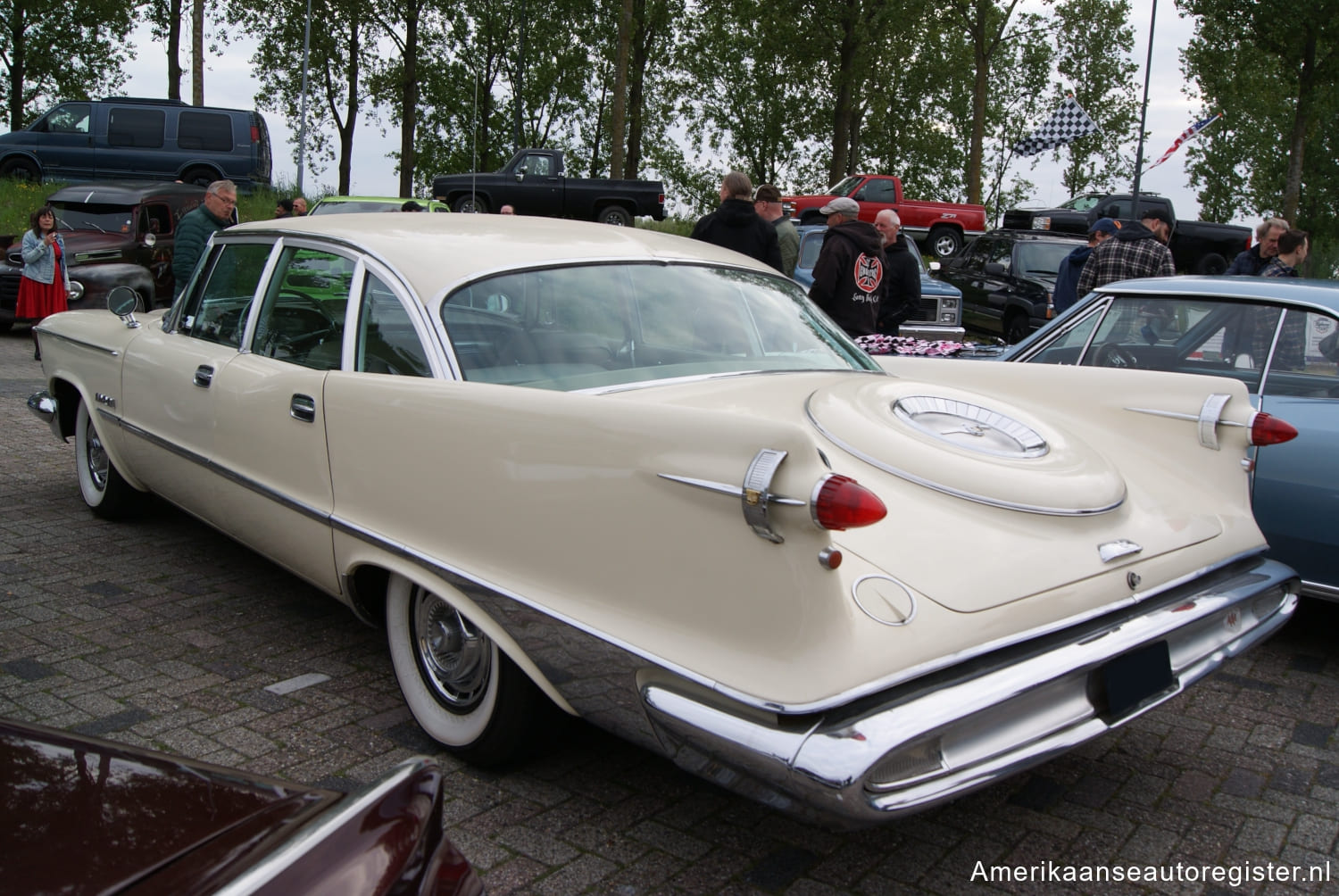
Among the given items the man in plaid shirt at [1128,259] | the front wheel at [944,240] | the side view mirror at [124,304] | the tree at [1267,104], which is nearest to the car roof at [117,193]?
the side view mirror at [124,304]

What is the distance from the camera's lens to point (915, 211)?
26438 mm

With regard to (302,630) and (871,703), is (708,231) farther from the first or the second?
(871,703)

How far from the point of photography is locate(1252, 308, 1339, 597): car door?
3826mm

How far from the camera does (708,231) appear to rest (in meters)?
7.46

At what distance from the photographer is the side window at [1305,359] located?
4.18 metres

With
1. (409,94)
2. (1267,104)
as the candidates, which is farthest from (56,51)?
(1267,104)

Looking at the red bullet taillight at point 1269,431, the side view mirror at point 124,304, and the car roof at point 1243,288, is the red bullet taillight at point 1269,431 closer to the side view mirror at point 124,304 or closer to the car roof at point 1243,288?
the car roof at point 1243,288

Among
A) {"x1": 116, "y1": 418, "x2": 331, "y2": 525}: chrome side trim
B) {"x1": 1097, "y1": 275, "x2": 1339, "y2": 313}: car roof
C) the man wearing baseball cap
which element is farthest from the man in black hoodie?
{"x1": 116, "y1": 418, "x2": 331, "y2": 525}: chrome side trim

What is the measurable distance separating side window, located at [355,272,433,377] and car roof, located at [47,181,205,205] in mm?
12162

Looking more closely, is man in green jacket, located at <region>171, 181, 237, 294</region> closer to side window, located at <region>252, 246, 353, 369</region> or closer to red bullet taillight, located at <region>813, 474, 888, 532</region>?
side window, located at <region>252, 246, 353, 369</region>

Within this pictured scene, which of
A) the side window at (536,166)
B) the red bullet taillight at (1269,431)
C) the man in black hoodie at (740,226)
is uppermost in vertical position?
the side window at (536,166)

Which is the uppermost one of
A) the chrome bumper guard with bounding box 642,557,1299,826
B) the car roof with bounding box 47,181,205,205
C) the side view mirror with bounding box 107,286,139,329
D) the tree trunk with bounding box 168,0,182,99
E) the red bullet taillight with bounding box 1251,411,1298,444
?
the tree trunk with bounding box 168,0,182,99

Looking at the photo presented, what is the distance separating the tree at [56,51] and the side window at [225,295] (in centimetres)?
3049

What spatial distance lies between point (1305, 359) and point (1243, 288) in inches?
19.8
